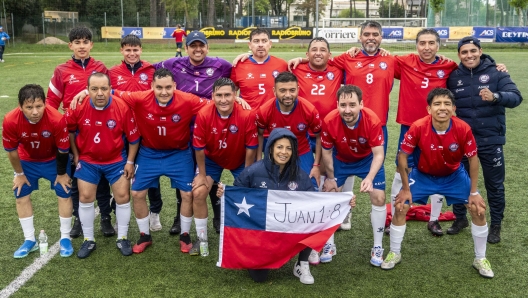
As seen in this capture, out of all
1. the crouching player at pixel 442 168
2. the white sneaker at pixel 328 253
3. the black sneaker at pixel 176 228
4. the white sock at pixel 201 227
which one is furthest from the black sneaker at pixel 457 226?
the black sneaker at pixel 176 228

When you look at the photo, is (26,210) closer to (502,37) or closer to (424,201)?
(424,201)

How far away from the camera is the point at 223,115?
4.99 metres

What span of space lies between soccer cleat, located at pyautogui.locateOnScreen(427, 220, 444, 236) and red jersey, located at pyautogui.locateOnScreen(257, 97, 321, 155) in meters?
1.85

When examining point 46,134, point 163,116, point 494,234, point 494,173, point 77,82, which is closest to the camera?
point 46,134

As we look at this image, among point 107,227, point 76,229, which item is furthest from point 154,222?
point 76,229

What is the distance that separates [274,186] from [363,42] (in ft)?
7.26

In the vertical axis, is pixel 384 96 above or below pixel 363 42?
below

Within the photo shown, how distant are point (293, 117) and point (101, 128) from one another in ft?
6.22

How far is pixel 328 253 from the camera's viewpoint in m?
5.02

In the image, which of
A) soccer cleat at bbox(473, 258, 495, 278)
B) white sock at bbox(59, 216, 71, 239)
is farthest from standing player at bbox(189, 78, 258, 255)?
soccer cleat at bbox(473, 258, 495, 278)

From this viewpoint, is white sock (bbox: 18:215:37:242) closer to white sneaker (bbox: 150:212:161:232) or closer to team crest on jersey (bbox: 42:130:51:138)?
team crest on jersey (bbox: 42:130:51:138)

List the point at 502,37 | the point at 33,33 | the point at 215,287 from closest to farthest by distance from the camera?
1. the point at 215,287
2. the point at 502,37
3. the point at 33,33

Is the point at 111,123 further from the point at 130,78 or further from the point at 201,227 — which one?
the point at 201,227

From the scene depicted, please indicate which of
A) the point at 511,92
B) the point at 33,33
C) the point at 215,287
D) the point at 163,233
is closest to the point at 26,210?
the point at 163,233
